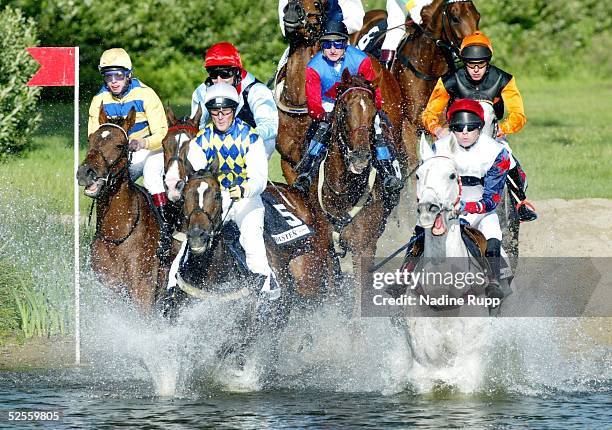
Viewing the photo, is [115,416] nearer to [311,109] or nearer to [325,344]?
[325,344]

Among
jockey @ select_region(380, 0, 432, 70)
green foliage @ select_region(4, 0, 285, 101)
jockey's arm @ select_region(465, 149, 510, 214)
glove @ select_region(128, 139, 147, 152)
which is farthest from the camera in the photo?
green foliage @ select_region(4, 0, 285, 101)

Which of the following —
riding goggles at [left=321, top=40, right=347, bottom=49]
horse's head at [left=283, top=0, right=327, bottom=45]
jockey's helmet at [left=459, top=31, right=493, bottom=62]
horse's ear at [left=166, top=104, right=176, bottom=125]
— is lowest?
horse's ear at [left=166, top=104, right=176, bottom=125]

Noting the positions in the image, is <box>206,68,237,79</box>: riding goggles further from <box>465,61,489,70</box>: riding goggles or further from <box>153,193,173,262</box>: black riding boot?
<box>465,61,489,70</box>: riding goggles

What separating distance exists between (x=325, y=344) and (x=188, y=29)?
1508 centimetres

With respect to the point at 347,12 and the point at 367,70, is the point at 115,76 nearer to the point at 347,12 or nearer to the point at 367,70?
the point at 367,70

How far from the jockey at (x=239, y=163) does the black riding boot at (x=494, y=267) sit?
4.87 ft

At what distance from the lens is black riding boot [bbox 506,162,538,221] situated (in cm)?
1338

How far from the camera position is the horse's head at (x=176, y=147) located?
12008 millimetres

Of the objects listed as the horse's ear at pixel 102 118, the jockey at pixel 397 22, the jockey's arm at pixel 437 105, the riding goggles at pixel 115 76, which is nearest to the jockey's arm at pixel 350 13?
the jockey at pixel 397 22

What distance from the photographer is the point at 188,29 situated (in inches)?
1105

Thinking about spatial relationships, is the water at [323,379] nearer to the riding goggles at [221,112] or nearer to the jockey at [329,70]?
the riding goggles at [221,112]

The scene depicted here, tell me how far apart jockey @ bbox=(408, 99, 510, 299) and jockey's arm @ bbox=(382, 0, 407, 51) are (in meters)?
4.67

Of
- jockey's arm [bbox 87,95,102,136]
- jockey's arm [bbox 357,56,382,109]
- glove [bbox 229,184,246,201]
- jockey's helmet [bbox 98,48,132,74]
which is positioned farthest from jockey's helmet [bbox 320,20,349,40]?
glove [bbox 229,184,246,201]

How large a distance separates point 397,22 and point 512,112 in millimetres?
3960
